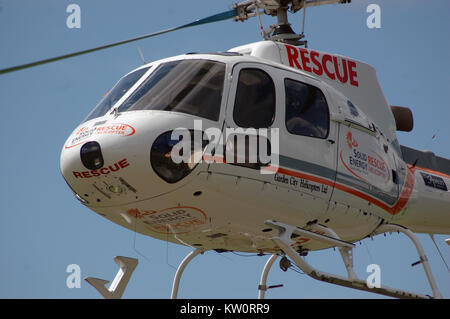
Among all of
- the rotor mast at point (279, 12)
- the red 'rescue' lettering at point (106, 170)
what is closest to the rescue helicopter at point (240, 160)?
the red 'rescue' lettering at point (106, 170)

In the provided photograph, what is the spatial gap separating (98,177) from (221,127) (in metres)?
1.60

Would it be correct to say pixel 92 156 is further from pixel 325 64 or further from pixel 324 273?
pixel 325 64

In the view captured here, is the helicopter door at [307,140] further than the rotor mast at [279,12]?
No

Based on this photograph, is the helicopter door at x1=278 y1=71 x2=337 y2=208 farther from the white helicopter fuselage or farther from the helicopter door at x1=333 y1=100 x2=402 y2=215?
the helicopter door at x1=333 y1=100 x2=402 y2=215

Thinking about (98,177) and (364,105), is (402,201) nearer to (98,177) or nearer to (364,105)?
(364,105)

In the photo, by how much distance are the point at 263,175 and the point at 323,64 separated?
9.59ft

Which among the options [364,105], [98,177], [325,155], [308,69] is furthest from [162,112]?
[364,105]

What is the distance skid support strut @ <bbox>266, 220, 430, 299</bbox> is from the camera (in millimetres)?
9141

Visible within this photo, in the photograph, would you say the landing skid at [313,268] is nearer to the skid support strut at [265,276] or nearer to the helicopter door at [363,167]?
the helicopter door at [363,167]

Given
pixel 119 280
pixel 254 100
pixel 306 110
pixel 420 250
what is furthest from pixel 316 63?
pixel 119 280

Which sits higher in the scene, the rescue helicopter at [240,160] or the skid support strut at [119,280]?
the rescue helicopter at [240,160]

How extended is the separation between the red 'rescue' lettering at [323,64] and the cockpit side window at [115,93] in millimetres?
2435

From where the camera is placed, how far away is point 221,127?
9.03 m

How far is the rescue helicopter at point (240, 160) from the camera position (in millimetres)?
8812
